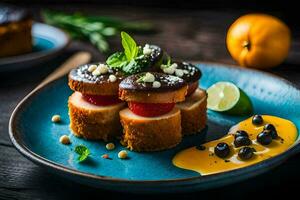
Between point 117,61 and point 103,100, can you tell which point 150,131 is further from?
point 117,61

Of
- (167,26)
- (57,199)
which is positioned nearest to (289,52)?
(167,26)

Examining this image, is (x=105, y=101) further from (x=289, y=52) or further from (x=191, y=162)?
(x=289, y=52)

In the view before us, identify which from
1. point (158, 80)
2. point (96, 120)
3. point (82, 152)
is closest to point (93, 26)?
point (96, 120)

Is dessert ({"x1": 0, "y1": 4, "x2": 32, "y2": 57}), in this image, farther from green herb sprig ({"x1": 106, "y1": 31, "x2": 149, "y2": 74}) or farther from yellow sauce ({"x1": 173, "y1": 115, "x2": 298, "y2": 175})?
yellow sauce ({"x1": 173, "y1": 115, "x2": 298, "y2": 175})

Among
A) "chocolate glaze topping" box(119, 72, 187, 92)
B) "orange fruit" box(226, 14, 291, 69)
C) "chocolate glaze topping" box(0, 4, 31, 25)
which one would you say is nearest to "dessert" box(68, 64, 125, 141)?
"chocolate glaze topping" box(119, 72, 187, 92)

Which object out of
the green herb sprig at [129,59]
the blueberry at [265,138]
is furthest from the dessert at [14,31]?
the blueberry at [265,138]

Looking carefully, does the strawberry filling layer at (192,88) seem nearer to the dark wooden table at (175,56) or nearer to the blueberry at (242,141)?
the blueberry at (242,141)
